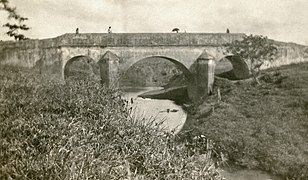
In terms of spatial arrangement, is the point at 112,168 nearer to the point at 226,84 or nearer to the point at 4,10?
the point at 4,10

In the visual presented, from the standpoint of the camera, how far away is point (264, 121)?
1630cm

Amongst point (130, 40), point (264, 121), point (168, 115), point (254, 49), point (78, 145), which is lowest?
point (168, 115)

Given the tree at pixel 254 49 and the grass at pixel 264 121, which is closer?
the grass at pixel 264 121

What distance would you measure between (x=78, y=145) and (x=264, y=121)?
1154 cm

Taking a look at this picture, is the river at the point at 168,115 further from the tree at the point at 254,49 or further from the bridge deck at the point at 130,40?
the tree at the point at 254,49

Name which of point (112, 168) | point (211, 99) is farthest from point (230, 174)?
point (211, 99)

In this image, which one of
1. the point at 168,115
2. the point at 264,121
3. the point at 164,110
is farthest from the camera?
the point at 164,110

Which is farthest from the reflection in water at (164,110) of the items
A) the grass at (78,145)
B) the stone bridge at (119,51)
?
the grass at (78,145)

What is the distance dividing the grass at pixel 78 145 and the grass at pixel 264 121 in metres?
5.72

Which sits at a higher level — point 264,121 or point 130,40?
point 130,40

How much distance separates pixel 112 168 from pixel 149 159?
1.06m

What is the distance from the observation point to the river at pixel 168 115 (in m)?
11.9

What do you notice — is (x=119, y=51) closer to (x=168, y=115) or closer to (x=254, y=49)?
(x=168, y=115)

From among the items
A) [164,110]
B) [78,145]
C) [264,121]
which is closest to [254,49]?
[164,110]
